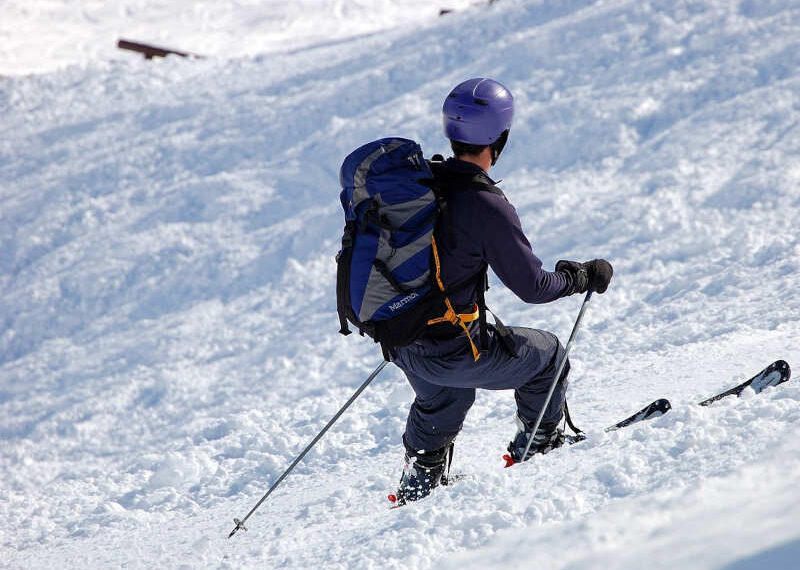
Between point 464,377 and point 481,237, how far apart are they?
0.72m

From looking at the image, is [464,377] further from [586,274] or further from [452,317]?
[586,274]

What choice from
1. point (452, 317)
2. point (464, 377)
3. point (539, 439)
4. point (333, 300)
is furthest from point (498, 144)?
point (333, 300)

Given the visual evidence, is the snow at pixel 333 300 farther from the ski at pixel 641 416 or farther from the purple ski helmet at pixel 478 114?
the purple ski helmet at pixel 478 114

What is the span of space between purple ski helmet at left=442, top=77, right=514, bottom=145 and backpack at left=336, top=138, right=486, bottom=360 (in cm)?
21

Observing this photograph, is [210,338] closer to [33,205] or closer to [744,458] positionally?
[33,205]

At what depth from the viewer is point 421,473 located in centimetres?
404

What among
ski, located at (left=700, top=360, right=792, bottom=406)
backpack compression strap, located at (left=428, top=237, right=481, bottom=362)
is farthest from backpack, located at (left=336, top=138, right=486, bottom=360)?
ski, located at (left=700, top=360, right=792, bottom=406)

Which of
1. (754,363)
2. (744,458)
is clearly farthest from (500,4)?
(744,458)

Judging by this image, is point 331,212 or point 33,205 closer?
point 331,212

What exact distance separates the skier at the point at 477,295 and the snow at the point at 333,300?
12.7 inches

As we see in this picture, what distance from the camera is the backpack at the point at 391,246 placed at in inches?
122

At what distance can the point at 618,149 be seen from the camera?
29.0 ft

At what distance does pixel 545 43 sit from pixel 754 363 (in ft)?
24.8

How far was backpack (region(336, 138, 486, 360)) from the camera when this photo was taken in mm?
3092
